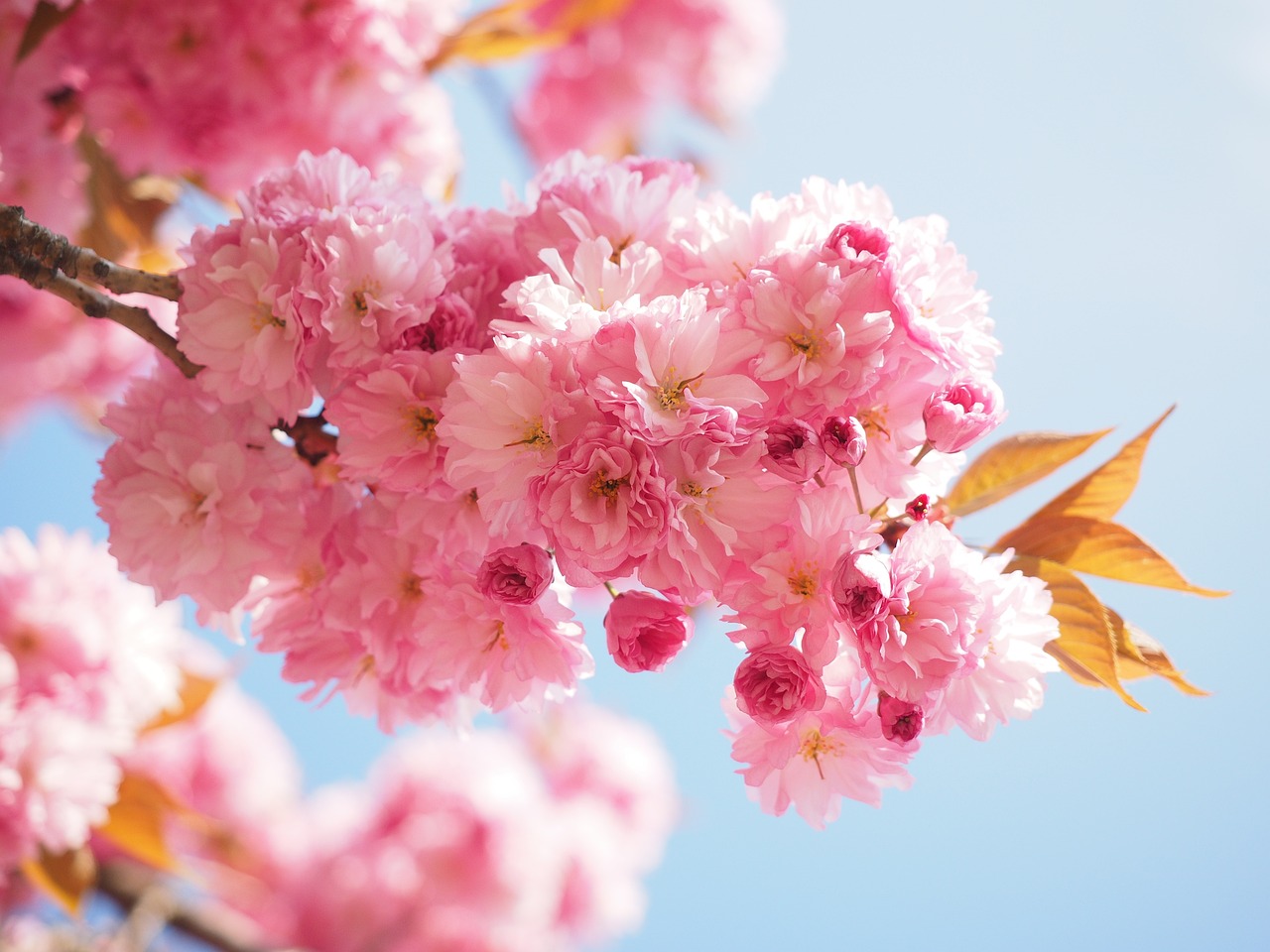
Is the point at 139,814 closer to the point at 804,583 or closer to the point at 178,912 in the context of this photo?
the point at 178,912

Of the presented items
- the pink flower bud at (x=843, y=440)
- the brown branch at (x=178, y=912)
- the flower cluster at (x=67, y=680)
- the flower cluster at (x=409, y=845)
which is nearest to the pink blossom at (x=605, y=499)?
the pink flower bud at (x=843, y=440)

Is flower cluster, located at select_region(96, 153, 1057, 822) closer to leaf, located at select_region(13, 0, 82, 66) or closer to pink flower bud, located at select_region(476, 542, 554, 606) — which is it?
pink flower bud, located at select_region(476, 542, 554, 606)

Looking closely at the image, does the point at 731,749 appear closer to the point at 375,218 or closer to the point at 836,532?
the point at 836,532

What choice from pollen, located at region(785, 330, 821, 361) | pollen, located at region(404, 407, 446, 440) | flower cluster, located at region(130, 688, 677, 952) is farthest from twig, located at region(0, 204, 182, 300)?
flower cluster, located at region(130, 688, 677, 952)

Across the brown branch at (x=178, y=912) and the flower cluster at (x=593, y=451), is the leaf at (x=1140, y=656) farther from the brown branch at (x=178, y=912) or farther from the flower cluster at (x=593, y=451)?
the brown branch at (x=178, y=912)

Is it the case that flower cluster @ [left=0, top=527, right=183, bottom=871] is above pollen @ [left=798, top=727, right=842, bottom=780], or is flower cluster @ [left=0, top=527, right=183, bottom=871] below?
below

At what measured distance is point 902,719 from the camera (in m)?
0.57

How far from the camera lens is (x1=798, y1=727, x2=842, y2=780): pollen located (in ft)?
2.00

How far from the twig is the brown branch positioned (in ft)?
4.34

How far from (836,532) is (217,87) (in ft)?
3.36

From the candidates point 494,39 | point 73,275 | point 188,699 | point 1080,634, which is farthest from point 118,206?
point 1080,634

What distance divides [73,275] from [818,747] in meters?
0.62

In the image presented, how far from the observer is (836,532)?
574 mm

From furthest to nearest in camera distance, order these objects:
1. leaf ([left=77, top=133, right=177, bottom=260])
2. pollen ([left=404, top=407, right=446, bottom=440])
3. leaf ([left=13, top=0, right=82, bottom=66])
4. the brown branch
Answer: the brown branch < leaf ([left=77, top=133, right=177, bottom=260]) < leaf ([left=13, top=0, right=82, bottom=66]) < pollen ([left=404, top=407, right=446, bottom=440])
